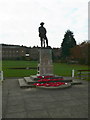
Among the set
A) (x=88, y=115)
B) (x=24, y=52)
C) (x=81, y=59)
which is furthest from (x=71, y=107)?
(x=24, y=52)

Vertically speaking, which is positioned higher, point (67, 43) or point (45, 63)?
point (67, 43)

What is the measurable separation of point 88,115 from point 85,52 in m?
37.2

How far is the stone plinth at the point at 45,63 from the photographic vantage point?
11664 mm

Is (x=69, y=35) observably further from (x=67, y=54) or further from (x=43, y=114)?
(x=43, y=114)

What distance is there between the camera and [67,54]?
52312mm

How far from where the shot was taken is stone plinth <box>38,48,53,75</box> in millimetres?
11664

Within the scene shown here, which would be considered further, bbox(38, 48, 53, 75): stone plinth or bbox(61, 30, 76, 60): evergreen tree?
bbox(61, 30, 76, 60): evergreen tree

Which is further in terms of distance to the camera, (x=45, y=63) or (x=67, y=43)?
(x=67, y=43)

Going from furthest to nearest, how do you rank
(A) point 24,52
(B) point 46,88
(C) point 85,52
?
(A) point 24,52 < (C) point 85,52 < (B) point 46,88

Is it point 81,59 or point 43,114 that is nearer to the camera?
point 43,114

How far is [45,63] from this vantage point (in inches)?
466

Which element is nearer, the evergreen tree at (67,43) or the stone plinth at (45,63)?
the stone plinth at (45,63)

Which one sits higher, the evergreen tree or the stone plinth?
the evergreen tree

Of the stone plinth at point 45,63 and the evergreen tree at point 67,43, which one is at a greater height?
the evergreen tree at point 67,43
